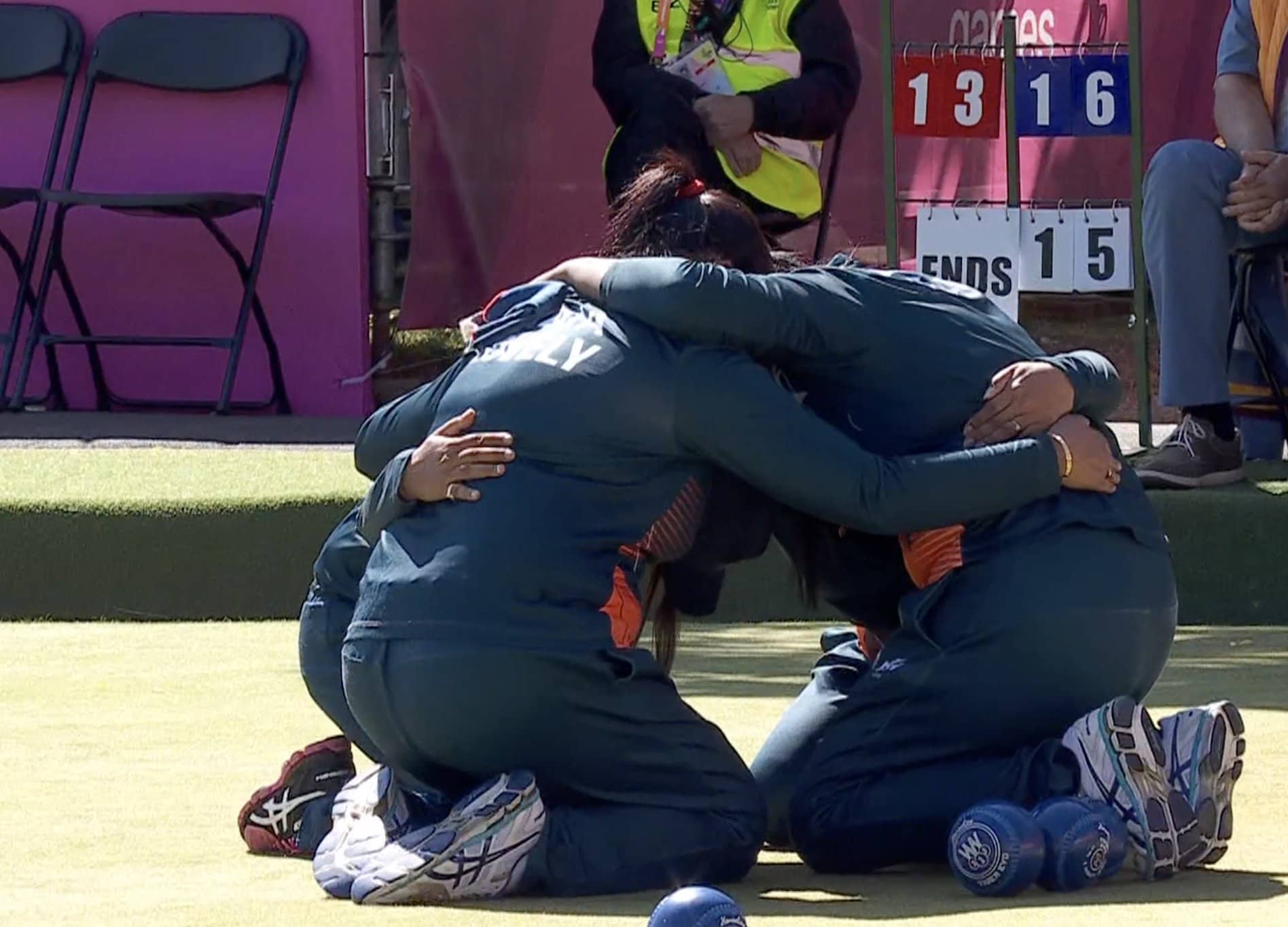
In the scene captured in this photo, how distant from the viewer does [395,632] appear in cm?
310

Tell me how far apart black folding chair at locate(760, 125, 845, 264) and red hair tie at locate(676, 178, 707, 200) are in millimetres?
2690

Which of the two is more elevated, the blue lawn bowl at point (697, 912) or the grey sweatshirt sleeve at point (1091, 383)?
the grey sweatshirt sleeve at point (1091, 383)

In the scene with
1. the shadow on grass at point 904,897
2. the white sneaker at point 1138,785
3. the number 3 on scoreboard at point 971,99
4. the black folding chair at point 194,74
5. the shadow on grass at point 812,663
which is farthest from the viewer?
the black folding chair at point 194,74

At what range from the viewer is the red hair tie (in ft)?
11.0

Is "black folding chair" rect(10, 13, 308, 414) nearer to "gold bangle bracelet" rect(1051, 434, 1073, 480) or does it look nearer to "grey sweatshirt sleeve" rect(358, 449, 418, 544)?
"grey sweatshirt sleeve" rect(358, 449, 418, 544)

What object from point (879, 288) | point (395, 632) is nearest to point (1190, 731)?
point (879, 288)

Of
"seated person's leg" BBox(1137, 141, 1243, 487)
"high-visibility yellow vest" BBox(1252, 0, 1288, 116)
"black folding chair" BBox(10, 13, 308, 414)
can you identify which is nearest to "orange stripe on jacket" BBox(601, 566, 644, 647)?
"seated person's leg" BBox(1137, 141, 1243, 487)

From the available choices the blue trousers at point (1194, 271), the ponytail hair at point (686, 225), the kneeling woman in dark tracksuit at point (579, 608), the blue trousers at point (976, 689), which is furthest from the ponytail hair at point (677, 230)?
the blue trousers at point (1194, 271)

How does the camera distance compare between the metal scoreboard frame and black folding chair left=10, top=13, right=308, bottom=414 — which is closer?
the metal scoreboard frame

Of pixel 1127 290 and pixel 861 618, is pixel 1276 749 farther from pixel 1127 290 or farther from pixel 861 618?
pixel 1127 290

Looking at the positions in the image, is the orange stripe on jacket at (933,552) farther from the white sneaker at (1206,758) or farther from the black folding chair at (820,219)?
the black folding chair at (820,219)

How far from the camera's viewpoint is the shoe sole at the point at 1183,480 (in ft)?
19.0

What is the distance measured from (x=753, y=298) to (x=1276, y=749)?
1330 mm

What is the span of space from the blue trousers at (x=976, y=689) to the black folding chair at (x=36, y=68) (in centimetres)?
526
